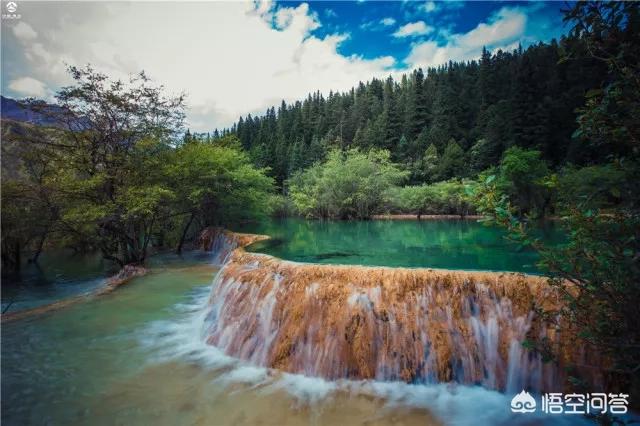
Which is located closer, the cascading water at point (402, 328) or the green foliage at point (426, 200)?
the cascading water at point (402, 328)

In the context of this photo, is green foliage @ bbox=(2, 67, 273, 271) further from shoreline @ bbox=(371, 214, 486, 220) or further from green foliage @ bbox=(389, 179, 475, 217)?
green foliage @ bbox=(389, 179, 475, 217)

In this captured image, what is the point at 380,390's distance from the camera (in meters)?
4.77

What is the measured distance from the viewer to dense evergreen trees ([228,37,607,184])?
35.1 meters

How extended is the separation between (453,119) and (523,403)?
52.3m

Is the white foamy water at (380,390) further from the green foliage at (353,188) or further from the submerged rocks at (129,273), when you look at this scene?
the green foliage at (353,188)

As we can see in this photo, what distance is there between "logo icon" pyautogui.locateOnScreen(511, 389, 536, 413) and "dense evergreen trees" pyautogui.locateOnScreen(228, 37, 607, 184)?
18.5 metres

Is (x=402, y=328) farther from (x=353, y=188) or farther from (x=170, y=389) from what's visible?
(x=353, y=188)

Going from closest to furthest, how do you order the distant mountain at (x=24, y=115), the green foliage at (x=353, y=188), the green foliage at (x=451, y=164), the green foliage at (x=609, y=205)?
1. the green foliage at (x=609, y=205)
2. the distant mountain at (x=24, y=115)
3. the green foliage at (x=353, y=188)
4. the green foliage at (x=451, y=164)

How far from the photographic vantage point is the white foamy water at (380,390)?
421cm

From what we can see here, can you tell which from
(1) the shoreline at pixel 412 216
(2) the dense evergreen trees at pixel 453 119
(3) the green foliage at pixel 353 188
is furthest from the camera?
(2) the dense evergreen trees at pixel 453 119

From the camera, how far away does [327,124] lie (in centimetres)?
6981

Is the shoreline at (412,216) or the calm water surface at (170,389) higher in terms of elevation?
the shoreline at (412,216)

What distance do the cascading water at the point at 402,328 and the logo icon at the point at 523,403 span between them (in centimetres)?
16

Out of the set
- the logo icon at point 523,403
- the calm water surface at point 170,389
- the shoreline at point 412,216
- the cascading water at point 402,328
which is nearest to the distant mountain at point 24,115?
the calm water surface at point 170,389
